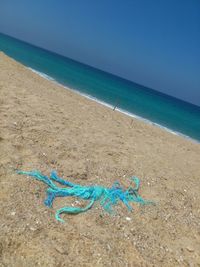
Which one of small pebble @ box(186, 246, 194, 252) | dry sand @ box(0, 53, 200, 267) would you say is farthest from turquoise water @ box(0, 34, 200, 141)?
small pebble @ box(186, 246, 194, 252)

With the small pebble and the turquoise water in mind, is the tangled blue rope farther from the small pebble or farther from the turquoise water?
the turquoise water

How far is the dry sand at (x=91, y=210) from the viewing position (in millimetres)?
3080

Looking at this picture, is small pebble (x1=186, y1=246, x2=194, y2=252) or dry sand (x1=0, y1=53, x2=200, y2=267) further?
small pebble (x1=186, y1=246, x2=194, y2=252)

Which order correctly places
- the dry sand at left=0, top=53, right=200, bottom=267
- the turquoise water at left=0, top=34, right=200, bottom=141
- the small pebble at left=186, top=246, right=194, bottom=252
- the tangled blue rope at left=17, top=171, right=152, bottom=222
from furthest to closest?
the turquoise water at left=0, top=34, right=200, bottom=141, the tangled blue rope at left=17, top=171, right=152, bottom=222, the small pebble at left=186, top=246, right=194, bottom=252, the dry sand at left=0, top=53, right=200, bottom=267

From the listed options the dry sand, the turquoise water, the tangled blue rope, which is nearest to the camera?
the dry sand

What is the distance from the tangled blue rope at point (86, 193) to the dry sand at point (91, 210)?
0.36 ft

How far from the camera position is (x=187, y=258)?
3.55 meters

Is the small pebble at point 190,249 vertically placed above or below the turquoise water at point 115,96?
above

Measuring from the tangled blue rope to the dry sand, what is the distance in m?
0.11

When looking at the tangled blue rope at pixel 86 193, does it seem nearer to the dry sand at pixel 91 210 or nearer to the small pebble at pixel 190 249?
the dry sand at pixel 91 210

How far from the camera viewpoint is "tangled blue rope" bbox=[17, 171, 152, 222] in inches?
156

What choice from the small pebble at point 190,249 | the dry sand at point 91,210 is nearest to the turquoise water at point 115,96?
the dry sand at point 91,210

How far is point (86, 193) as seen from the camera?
4176 millimetres

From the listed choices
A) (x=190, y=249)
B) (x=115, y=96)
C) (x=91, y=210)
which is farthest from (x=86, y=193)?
(x=115, y=96)
